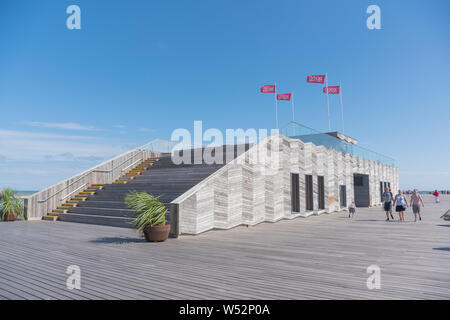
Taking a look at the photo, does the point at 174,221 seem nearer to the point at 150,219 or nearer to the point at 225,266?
the point at 150,219

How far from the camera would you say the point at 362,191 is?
1171 inches

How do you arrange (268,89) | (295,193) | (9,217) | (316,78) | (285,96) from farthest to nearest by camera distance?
(316,78) < (285,96) < (268,89) < (295,193) < (9,217)

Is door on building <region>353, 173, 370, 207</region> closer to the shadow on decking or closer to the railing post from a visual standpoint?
the railing post

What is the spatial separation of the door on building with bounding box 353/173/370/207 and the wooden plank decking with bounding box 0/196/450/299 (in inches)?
817

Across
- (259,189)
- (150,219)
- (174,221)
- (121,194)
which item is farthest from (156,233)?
(121,194)

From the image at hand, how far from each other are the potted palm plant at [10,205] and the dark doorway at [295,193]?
1412 cm

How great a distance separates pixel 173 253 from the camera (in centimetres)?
727

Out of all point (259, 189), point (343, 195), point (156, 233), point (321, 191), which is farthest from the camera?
point (343, 195)

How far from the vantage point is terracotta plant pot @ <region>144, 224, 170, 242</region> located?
8.70 metres

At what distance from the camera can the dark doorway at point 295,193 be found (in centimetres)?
1689

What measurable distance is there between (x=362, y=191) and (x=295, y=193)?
52.2ft

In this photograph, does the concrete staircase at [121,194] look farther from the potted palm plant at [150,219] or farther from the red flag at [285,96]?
the red flag at [285,96]
